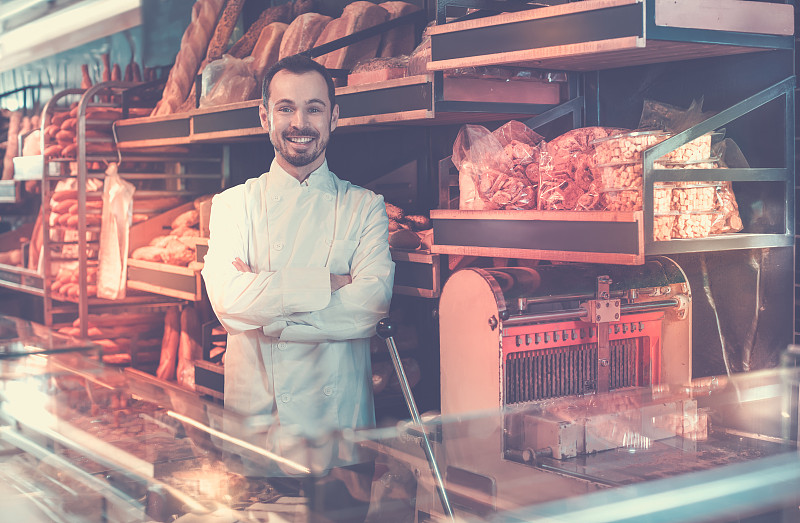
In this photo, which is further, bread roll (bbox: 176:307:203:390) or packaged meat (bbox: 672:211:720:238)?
bread roll (bbox: 176:307:203:390)

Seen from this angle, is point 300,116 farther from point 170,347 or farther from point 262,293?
point 170,347

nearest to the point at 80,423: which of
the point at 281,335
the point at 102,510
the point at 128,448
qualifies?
the point at 128,448

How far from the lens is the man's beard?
2771 mm

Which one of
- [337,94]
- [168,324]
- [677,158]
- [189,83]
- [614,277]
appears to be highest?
[189,83]

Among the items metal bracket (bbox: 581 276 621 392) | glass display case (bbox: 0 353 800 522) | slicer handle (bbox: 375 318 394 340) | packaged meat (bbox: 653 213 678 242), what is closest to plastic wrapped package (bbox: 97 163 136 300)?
glass display case (bbox: 0 353 800 522)

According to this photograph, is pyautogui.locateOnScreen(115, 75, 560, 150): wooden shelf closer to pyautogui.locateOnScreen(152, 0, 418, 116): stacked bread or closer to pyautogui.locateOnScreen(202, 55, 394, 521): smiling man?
pyautogui.locateOnScreen(202, 55, 394, 521): smiling man

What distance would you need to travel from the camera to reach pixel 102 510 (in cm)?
141

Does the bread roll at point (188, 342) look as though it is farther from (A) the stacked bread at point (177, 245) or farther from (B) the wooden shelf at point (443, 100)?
(B) the wooden shelf at point (443, 100)

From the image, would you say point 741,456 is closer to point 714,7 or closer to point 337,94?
point 714,7

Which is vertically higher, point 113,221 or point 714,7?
point 714,7

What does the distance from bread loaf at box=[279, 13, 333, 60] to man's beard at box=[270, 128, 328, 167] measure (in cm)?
77

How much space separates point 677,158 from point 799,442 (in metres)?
0.68

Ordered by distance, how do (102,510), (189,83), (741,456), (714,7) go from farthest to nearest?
(189,83) < (714,7) < (741,456) < (102,510)

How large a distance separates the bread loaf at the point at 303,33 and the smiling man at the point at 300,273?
615mm
